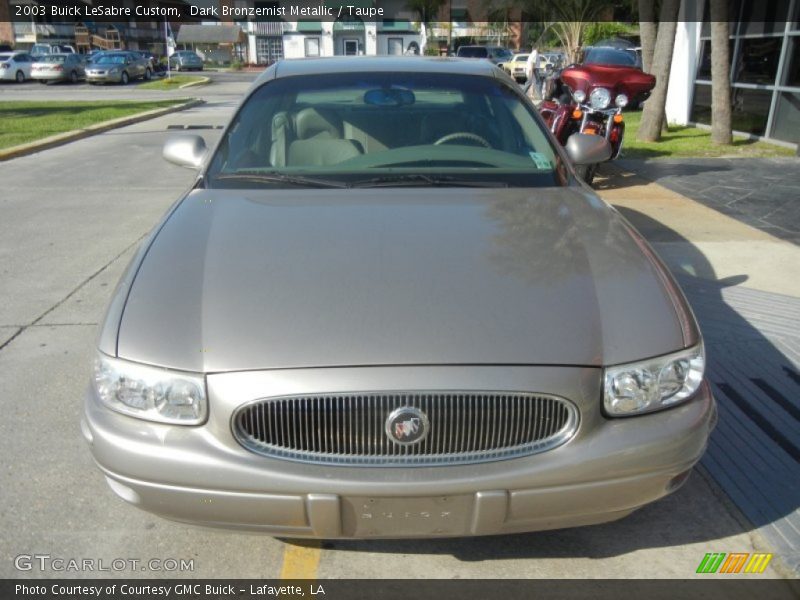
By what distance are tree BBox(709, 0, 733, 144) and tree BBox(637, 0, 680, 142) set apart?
0.58 metres

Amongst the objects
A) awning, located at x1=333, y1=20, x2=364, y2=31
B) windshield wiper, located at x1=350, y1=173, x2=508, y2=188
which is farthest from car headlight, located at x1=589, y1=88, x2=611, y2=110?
awning, located at x1=333, y1=20, x2=364, y2=31

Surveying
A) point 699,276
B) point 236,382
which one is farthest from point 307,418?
point 699,276

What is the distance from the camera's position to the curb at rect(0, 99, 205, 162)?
11.5 m

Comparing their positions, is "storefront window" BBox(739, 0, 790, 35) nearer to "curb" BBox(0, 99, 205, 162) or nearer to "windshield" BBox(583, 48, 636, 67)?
"windshield" BBox(583, 48, 636, 67)

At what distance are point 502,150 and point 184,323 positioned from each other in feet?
6.48

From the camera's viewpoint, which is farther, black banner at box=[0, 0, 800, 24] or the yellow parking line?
black banner at box=[0, 0, 800, 24]

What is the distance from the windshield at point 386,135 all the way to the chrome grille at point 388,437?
1472 mm

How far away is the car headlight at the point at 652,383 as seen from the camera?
7.30 feet

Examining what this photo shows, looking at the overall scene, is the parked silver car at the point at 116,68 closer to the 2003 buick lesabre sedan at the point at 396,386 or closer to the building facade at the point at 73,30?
the building facade at the point at 73,30

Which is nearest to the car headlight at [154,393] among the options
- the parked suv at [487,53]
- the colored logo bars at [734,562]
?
the colored logo bars at [734,562]

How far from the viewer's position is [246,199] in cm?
322

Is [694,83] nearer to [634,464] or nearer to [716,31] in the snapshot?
[716,31]

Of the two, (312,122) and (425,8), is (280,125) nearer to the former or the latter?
(312,122)

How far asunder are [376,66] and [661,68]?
8881 mm
